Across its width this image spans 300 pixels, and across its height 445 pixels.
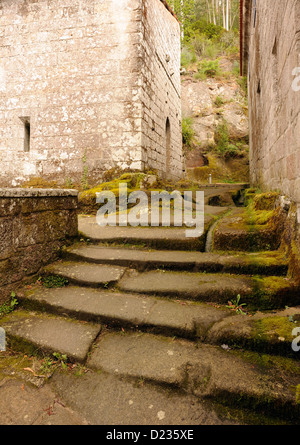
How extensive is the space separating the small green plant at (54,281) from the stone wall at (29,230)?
0.52ft

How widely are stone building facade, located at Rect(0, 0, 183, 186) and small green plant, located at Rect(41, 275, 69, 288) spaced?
13.1 feet

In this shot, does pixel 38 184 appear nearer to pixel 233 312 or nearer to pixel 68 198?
pixel 68 198

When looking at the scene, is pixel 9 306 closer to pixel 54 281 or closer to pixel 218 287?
pixel 54 281

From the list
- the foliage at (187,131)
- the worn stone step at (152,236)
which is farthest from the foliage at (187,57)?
the worn stone step at (152,236)

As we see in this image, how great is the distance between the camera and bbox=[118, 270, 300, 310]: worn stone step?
1.85m

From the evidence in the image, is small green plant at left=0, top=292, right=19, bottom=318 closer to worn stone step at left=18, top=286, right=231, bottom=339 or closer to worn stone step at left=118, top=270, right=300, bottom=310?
worn stone step at left=18, top=286, right=231, bottom=339

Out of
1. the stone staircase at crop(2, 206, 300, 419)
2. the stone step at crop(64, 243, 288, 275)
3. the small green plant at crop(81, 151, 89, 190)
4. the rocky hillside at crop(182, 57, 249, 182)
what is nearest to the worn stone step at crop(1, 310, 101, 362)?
the stone staircase at crop(2, 206, 300, 419)

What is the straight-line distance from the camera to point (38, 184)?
6.52 meters

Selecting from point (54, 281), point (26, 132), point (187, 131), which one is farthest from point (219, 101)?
point (54, 281)

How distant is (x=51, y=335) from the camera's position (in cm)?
178

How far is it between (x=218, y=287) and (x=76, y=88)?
245 inches

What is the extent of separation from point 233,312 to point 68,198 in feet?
7.24
